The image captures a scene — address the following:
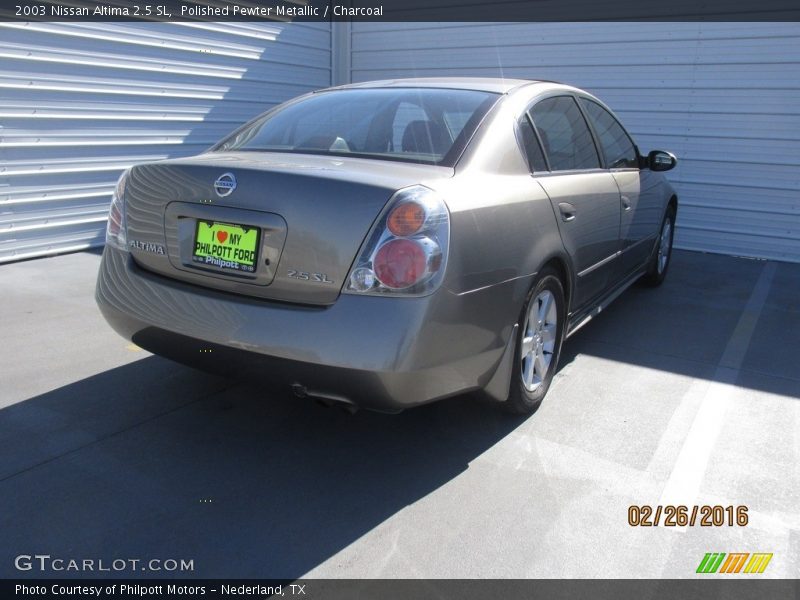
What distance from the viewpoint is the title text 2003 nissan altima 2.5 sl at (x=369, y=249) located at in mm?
2412

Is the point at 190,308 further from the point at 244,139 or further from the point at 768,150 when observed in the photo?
the point at 768,150

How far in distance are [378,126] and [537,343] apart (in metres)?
1.25

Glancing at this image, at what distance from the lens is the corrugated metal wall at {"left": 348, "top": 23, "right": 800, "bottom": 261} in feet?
24.2

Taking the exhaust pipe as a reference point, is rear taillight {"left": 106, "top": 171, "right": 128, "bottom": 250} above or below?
above

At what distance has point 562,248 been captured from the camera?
10.9 ft

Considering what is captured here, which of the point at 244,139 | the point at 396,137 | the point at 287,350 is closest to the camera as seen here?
the point at 287,350

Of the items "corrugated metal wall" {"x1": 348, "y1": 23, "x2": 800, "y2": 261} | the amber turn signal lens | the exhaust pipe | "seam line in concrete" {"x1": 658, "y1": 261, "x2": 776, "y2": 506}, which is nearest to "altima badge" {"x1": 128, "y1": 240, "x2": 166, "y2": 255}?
the exhaust pipe

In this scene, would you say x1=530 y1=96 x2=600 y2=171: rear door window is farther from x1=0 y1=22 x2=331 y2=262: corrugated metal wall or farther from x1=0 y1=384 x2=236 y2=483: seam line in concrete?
x1=0 y1=22 x2=331 y2=262: corrugated metal wall

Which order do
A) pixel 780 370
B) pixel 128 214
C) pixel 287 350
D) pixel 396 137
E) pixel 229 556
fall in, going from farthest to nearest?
pixel 780 370 < pixel 396 137 < pixel 128 214 < pixel 287 350 < pixel 229 556

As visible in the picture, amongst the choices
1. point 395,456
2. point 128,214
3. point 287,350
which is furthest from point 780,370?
point 128,214

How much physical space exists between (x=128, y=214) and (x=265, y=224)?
2.54 ft

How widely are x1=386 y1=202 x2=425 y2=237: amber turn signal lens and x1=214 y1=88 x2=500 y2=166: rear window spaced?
499 mm

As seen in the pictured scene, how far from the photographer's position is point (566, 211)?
3.40 meters
